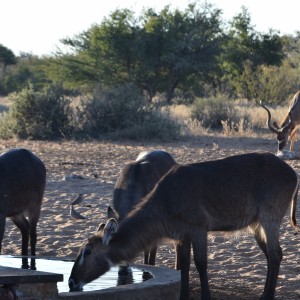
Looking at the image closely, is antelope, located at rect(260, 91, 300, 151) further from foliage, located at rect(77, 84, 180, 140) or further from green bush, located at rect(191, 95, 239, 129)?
green bush, located at rect(191, 95, 239, 129)

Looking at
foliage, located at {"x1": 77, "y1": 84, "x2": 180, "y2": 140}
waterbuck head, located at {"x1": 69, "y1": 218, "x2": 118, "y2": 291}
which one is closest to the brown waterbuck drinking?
waterbuck head, located at {"x1": 69, "y1": 218, "x2": 118, "y2": 291}

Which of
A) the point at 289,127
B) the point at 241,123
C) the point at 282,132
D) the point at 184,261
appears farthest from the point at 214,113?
the point at 184,261

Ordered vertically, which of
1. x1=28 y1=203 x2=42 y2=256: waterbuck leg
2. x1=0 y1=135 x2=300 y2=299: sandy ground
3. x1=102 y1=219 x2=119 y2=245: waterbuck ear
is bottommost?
x1=0 y1=135 x2=300 y2=299: sandy ground

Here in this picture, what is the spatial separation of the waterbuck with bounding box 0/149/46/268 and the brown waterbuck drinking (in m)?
1.91

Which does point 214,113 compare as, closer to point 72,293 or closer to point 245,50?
point 245,50

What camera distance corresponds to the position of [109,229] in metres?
6.72

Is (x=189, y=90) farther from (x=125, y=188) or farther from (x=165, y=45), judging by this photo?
(x=125, y=188)

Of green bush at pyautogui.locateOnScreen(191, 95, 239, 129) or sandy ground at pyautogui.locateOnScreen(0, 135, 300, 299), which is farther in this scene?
green bush at pyautogui.locateOnScreen(191, 95, 239, 129)

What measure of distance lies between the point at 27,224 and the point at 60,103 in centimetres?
1483

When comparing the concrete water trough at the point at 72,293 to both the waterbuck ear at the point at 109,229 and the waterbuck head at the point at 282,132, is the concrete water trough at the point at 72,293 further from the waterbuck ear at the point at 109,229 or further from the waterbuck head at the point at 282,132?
the waterbuck head at the point at 282,132

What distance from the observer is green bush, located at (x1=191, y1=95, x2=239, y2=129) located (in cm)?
2606

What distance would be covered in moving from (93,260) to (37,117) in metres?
16.9

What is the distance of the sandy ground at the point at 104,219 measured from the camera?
8.11m

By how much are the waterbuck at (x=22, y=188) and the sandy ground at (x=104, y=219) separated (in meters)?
0.52
